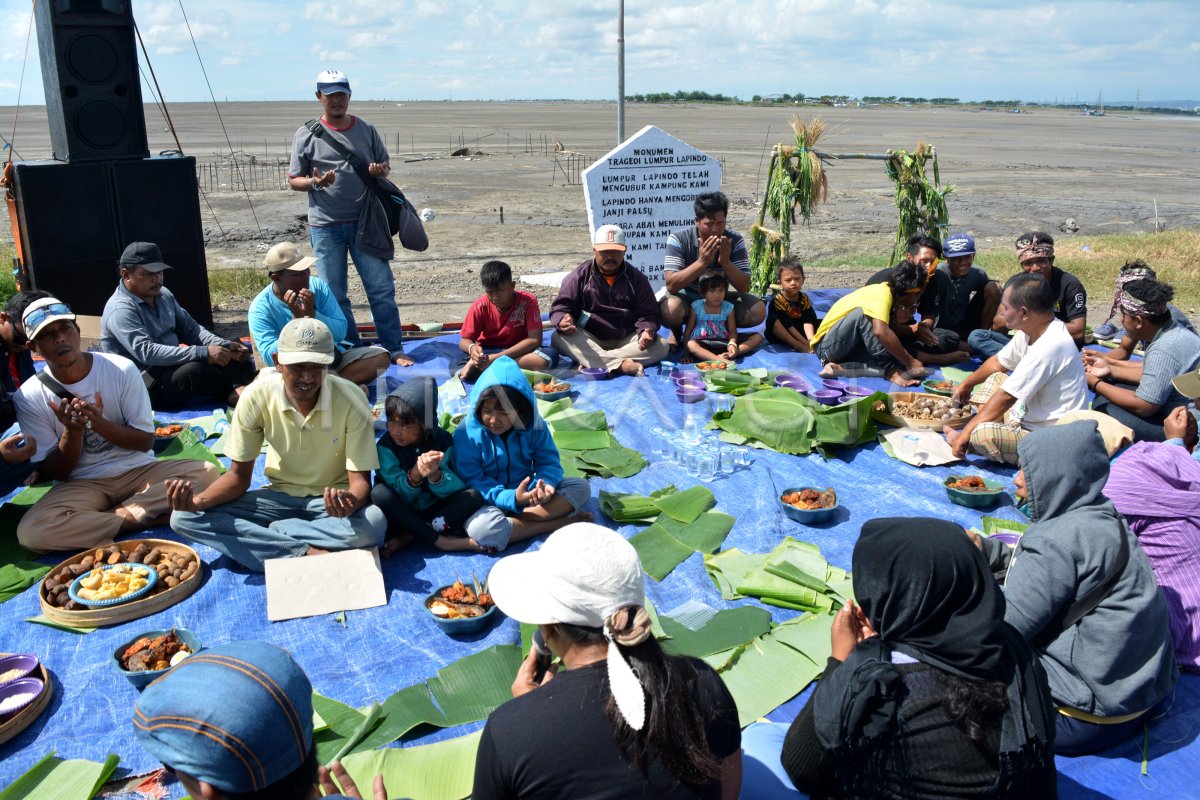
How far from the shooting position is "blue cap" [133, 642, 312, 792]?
1.73 m

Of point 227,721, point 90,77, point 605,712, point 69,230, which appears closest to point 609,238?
point 69,230

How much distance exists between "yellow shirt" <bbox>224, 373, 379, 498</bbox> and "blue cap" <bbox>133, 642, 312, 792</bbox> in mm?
2656

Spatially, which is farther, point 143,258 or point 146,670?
→ point 143,258

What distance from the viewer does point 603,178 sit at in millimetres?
8914

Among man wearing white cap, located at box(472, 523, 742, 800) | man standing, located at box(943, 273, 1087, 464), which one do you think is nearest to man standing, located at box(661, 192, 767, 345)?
man standing, located at box(943, 273, 1087, 464)

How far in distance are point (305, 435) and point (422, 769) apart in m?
1.96

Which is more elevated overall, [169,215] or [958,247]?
[169,215]

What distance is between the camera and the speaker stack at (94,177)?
7.48m

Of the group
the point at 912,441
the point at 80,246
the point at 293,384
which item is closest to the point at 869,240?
the point at 912,441

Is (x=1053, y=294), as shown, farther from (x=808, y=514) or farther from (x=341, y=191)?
(x=341, y=191)

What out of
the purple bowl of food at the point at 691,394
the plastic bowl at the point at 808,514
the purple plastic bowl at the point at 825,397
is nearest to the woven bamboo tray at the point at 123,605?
the plastic bowl at the point at 808,514

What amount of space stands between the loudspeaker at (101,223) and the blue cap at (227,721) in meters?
6.94

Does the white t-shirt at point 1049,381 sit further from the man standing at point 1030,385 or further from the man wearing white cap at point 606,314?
the man wearing white cap at point 606,314

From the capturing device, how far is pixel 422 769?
310cm
